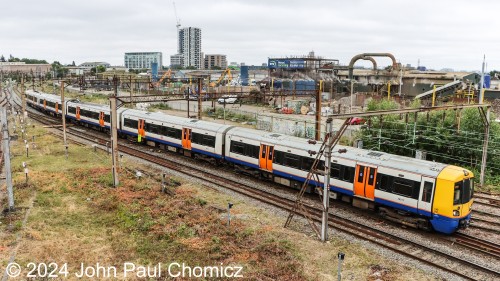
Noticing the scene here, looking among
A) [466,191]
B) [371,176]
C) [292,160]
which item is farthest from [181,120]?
[466,191]

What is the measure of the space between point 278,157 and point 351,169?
16.0ft

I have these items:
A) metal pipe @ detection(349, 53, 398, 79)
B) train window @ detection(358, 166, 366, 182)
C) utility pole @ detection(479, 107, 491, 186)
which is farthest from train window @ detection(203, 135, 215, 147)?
metal pipe @ detection(349, 53, 398, 79)

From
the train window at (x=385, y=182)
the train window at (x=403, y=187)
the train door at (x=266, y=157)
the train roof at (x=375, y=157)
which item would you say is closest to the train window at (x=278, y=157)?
the train door at (x=266, y=157)

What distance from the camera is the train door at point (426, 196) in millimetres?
16391

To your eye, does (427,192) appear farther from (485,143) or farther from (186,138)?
(186,138)

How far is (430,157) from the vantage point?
2834 centimetres

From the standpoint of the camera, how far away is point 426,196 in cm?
1653

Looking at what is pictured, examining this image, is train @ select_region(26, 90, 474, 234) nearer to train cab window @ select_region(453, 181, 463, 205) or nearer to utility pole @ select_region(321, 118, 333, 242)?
train cab window @ select_region(453, 181, 463, 205)

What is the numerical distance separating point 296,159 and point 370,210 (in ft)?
15.1

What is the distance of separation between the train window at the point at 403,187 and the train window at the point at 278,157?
6.78m

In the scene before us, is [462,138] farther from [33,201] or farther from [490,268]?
[33,201]

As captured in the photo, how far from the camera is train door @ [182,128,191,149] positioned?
1168 inches

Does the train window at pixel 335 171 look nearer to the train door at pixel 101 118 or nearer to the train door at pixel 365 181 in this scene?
the train door at pixel 365 181

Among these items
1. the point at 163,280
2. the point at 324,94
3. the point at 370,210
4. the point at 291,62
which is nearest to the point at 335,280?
the point at 163,280
